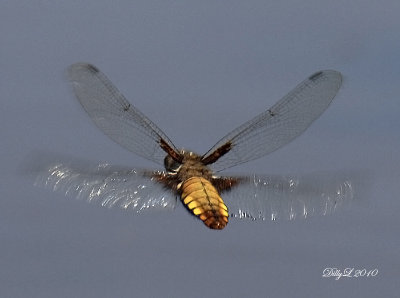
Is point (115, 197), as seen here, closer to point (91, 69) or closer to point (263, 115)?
point (91, 69)

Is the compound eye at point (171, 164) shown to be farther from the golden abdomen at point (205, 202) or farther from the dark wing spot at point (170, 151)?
the golden abdomen at point (205, 202)

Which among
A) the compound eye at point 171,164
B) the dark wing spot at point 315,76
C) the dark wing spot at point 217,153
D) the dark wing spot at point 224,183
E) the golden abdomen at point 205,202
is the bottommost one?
the golden abdomen at point 205,202

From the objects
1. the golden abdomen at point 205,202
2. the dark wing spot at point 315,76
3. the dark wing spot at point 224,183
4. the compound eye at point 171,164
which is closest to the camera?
the golden abdomen at point 205,202

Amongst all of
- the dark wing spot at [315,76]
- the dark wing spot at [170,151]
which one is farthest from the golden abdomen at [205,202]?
the dark wing spot at [315,76]

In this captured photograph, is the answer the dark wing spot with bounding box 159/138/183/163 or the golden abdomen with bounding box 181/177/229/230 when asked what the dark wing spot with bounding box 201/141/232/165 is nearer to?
the dark wing spot with bounding box 159/138/183/163

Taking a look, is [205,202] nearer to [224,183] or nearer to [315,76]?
[224,183]

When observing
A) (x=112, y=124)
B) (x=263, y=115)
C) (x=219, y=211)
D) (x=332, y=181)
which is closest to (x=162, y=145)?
(x=112, y=124)

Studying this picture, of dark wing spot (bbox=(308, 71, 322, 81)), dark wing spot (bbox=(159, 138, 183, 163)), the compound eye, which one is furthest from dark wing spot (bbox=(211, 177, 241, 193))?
dark wing spot (bbox=(308, 71, 322, 81))
